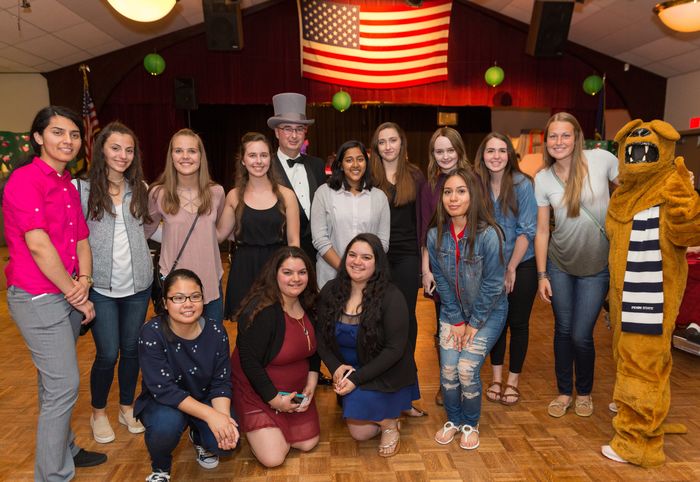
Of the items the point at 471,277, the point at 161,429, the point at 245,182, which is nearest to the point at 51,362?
the point at 161,429

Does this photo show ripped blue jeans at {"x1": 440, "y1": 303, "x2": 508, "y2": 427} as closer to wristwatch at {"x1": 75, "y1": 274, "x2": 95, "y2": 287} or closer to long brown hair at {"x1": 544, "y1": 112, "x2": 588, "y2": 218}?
long brown hair at {"x1": 544, "y1": 112, "x2": 588, "y2": 218}

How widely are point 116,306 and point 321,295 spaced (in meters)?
0.96

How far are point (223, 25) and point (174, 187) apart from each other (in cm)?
418

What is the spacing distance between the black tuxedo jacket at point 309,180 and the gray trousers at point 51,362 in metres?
1.26

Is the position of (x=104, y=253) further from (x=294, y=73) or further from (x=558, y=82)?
(x=558, y=82)

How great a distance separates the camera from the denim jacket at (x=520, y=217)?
2.64 meters

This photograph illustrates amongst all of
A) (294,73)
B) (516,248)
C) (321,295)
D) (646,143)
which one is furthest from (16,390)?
(294,73)

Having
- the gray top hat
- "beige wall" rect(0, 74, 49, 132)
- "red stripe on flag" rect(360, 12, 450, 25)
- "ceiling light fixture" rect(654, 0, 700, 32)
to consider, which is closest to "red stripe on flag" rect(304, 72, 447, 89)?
"red stripe on flag" rect(360, 12, 450, 25)

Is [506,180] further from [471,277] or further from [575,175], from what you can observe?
[471,277]

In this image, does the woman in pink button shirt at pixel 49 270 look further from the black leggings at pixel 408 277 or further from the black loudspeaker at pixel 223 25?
the black loudspeaker at pixel 223 25

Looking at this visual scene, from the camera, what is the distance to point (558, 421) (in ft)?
8.89

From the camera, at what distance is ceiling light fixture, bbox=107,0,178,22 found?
409cm

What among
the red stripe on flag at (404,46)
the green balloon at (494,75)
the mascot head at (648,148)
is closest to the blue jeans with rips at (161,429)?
the mascot head at (648,148)

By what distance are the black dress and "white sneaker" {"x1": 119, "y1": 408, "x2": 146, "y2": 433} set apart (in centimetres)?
70
